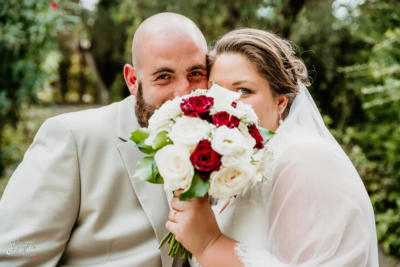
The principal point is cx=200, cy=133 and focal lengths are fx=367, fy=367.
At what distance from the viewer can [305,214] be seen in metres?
1.65

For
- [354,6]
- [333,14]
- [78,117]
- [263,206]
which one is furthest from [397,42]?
[78,117]

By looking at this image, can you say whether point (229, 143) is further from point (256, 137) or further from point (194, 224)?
point (194, 224)

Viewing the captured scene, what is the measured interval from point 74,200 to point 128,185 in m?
0.31

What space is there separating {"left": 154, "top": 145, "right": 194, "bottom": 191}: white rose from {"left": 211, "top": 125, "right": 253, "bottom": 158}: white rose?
12 cm

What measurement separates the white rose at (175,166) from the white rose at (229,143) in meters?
0.12

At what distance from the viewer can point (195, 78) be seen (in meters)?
2.38

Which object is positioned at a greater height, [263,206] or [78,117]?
[78,117]

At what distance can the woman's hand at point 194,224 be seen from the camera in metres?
1.64

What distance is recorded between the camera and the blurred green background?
496 cm

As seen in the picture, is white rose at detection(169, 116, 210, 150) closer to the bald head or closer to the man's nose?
the man's nose

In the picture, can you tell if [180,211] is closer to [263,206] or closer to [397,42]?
[263,206]

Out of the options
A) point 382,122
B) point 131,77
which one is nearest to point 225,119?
point 131,77

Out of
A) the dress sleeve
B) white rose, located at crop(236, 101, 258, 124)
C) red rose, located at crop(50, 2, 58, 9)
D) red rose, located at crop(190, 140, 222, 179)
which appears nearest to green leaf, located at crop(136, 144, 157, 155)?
red rose, located at crop(190, 140, 222, 179)

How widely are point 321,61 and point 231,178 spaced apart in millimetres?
7006
